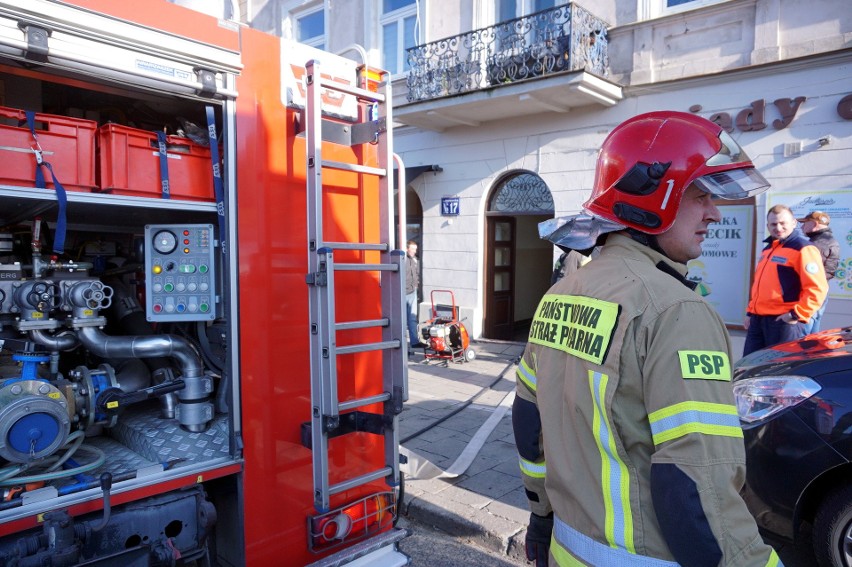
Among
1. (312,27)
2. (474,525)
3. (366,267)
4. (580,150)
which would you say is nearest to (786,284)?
(474,525)

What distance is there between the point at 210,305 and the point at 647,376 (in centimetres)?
218

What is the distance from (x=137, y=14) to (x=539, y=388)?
2085 mm

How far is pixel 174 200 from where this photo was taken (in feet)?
8.66

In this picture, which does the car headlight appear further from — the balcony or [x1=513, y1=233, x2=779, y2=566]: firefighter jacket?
the balcony

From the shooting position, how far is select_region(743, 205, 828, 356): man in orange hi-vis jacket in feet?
17.3

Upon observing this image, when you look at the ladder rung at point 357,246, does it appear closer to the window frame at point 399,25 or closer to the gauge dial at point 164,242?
the gauge dial at point 164,242

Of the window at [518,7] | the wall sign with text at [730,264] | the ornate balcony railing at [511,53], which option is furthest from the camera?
the window at [518,7]

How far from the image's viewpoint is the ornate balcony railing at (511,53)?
29.6 feet

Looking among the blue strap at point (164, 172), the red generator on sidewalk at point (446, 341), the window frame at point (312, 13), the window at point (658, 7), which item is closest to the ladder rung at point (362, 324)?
the blue strap at point (164, 172)

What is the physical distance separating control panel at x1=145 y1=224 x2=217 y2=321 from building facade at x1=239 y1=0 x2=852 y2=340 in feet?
23.4

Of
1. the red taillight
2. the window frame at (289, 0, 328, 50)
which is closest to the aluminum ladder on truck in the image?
the red taillight

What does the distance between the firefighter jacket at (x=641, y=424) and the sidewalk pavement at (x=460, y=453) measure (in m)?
2.31

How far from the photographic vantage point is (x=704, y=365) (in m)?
1.34

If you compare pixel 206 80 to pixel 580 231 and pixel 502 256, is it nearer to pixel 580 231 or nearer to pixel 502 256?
pixel 580 231
